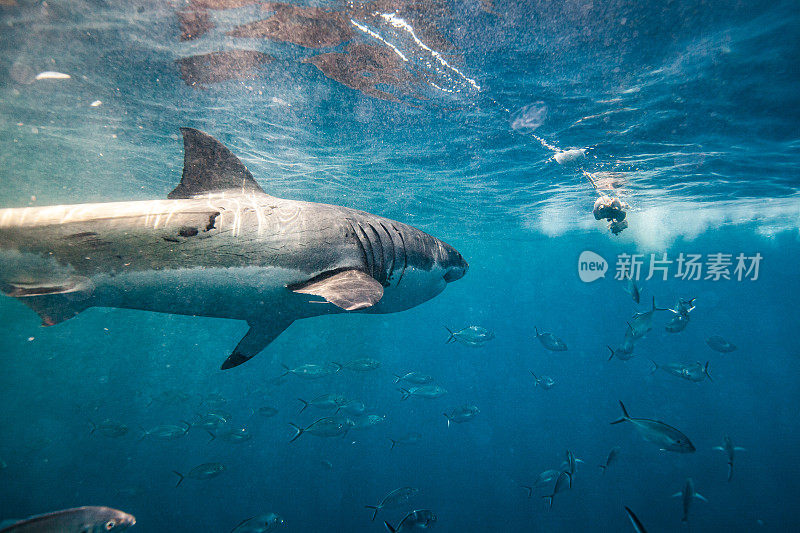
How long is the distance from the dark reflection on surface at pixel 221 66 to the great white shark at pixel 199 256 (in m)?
5.47

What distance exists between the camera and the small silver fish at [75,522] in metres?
2.41

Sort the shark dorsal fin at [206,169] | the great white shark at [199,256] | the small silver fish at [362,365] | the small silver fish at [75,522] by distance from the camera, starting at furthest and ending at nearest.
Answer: the small silver fish at [362,365], the shark dorsal fin at [206,169], the great white shark at [199,256], the small silver fish at [75,522]

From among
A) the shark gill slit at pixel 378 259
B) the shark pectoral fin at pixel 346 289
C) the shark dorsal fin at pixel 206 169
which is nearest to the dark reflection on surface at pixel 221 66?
the shark dorsal fin at pixel 206 169

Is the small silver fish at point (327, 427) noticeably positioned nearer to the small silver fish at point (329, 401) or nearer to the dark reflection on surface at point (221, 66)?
the small silver fish at point (329, 401)

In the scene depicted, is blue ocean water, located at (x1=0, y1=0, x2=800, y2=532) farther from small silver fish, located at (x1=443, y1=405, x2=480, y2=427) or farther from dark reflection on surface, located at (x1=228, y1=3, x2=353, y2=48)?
small silver fish, located at (x1=443, y1=405, x2=480, y2=427)

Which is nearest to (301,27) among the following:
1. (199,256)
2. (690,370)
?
(199,256)

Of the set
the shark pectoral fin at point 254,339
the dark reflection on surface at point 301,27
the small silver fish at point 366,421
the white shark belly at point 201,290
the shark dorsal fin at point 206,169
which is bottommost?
the small silver fish at point 366,421

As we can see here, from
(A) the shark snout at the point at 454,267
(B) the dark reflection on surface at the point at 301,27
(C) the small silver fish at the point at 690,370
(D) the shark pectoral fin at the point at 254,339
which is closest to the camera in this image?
(D) the shark pectoral fin at the point at 254,339

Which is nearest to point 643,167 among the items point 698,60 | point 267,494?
point 698,60

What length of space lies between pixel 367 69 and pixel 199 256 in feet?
23.7

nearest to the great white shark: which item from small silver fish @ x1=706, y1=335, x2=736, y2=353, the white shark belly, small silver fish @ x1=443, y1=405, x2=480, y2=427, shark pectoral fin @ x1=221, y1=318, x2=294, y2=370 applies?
the white shark belly

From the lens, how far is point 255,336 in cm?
426

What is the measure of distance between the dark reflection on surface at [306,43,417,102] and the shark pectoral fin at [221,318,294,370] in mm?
6461

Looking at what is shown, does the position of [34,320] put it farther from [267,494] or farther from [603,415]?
[603,415]
